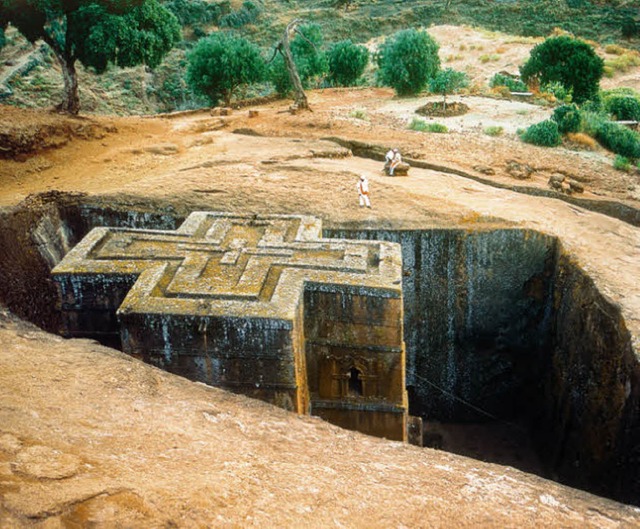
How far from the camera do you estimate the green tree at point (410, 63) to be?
72.2ft

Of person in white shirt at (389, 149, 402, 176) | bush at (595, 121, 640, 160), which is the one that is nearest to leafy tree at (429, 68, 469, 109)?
bush at (595, 121, 640, 160)

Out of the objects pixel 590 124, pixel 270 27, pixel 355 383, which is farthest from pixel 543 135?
pixel 270 27

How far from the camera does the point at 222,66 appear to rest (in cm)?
2158

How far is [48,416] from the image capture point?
3885mm

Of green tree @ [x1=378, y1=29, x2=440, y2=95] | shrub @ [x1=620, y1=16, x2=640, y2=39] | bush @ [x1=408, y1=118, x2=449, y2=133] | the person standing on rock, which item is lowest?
the person standing on rock

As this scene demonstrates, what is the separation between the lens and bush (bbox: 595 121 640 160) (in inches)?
579

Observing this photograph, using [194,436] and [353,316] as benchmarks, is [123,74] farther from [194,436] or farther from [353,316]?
[194,436]

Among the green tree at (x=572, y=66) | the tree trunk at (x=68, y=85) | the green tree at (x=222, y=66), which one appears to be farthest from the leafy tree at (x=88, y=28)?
the green tree at (x=572, y=66)

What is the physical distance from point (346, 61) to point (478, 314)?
20171 mm

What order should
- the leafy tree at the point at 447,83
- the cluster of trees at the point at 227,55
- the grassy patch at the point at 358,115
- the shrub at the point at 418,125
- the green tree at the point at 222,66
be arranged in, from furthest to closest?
the green tree at the point at 222,66 → the leafy tree at the point at 447,83 → the grassy patch at the point at 358,115 → the shrub at the point at 418,125 → the cluster of trees at the point at 227,55

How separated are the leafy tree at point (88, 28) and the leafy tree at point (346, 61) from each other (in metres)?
12.5

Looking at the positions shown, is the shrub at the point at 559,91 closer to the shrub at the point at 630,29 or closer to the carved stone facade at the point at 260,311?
the carved stone facade at the point at 260,311

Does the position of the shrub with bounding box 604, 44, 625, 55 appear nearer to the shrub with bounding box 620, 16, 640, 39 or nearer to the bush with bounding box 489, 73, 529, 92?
the shrub with bounding box 620, 16, 640, 39

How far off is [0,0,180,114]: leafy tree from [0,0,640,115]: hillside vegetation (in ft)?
34.8
